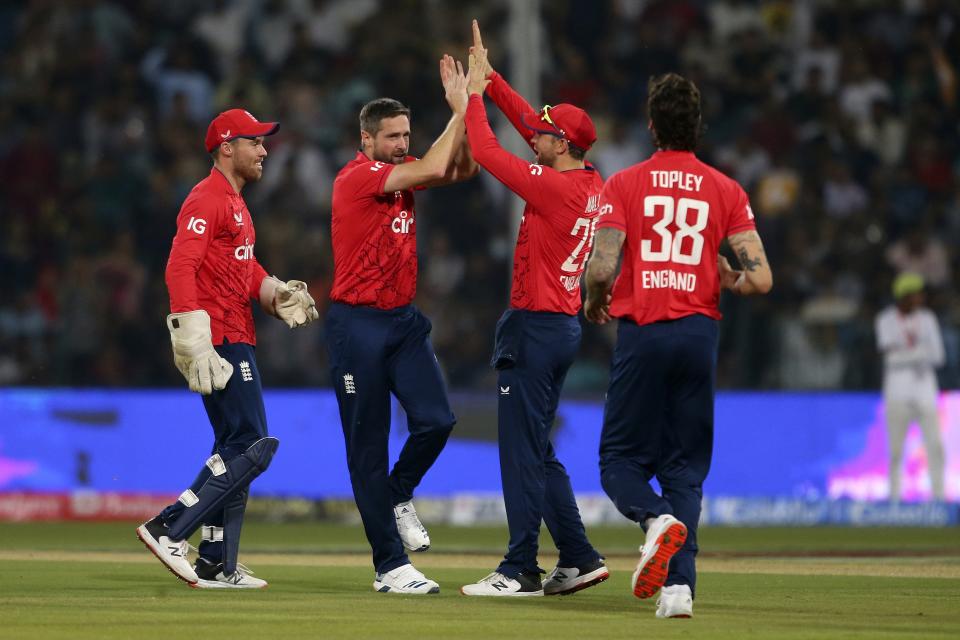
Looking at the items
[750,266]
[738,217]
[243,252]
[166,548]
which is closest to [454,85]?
[243,252]

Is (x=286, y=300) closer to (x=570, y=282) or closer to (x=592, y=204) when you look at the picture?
(x=570, y=282)

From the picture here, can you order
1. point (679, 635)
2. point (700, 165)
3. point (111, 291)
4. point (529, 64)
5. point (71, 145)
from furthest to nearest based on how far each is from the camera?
point (71, 145), point (111, 291), point (529, 64), point (700, 165), point (679, 635)

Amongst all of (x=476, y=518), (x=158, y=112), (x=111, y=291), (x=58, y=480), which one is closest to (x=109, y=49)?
(x=158, y=112)

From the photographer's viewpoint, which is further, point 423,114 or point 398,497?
point 423,114

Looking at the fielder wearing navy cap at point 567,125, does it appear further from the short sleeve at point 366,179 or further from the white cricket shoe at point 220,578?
the white cricket shoe at point 220,578

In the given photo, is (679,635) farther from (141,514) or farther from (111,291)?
(111,291)

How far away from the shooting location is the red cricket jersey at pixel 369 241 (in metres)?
9.42

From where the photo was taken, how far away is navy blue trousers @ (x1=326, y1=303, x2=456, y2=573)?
941 cm

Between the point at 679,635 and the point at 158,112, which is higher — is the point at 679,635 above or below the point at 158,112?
below

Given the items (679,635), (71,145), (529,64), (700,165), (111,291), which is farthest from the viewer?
(71,145)

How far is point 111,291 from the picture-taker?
61.2 ft

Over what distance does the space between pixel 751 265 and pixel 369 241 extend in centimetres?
231

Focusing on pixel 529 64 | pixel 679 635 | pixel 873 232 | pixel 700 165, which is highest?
pixel 529 64

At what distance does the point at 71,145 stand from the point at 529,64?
21.7 feet
